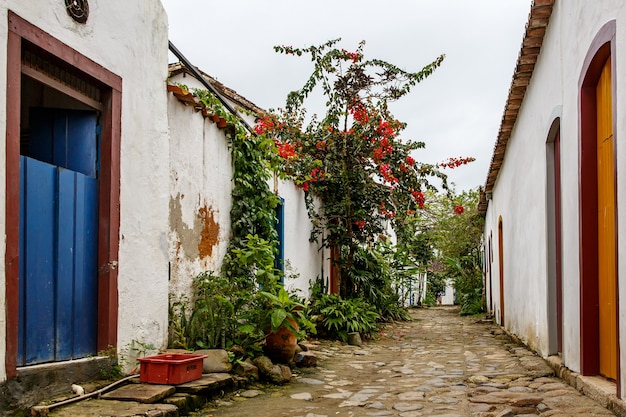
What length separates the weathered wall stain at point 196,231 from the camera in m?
6.07

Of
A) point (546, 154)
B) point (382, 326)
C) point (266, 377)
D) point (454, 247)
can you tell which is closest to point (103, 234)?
point (266, 377)

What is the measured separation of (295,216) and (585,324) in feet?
19.2

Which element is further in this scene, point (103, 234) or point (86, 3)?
point (103, 234)

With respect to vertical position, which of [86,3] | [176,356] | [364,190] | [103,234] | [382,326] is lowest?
[382,326]

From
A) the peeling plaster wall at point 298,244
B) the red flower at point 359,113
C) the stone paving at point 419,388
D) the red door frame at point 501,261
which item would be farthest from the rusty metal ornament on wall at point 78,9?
the red door frame at point 501,261

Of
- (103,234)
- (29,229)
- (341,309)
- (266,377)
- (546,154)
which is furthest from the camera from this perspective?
(341,309)

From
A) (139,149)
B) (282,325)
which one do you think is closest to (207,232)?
(282,325)

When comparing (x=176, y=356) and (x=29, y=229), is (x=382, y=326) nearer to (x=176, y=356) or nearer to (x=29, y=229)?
(x=176, y=356)

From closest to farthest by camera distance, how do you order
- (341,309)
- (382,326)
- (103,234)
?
1. (103,234)
2. (341,309)
3. (382,326)

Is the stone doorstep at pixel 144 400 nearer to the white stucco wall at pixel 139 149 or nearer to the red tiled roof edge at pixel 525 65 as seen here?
the white stucco wall at pixel 139 149

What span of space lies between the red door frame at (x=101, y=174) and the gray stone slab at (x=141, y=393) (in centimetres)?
46

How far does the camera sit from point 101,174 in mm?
4922

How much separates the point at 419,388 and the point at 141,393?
2546 millimetres

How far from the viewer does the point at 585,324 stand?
5113mm
